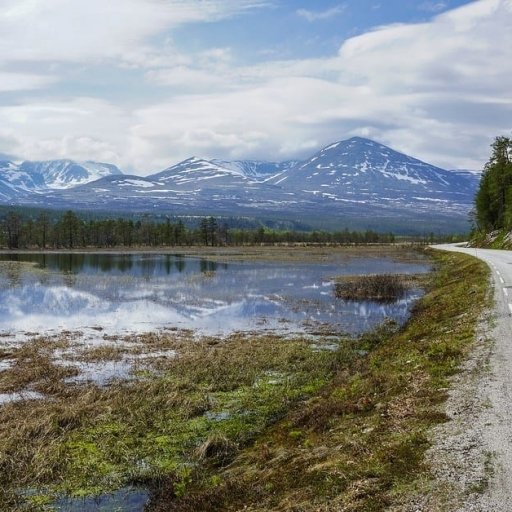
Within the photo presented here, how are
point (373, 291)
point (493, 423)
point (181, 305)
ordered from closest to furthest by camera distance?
point (493, 423) → point (181, 305) → point (373, 291)

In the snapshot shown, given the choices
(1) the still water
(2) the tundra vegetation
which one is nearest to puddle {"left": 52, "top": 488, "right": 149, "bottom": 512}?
(2) the tundra vegetation

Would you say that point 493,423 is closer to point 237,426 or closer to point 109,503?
point 237,426

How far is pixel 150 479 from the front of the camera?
12953 mm

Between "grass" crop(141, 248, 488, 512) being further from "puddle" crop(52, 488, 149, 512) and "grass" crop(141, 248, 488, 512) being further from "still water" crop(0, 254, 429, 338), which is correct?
"still water" crop(0, 254, 429, 338)

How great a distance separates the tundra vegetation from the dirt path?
44 centimetres

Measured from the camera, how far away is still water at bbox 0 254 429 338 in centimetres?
3622

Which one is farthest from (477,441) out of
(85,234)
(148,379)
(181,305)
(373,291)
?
(85,234)

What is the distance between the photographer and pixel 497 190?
103m

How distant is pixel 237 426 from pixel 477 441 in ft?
24.9

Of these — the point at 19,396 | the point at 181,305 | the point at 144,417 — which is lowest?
the point at 181,305

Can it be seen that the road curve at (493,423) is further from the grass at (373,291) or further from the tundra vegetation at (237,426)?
the grass at (373,291)

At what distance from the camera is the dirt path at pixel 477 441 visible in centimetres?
886

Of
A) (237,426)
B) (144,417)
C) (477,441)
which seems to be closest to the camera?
(477,441)

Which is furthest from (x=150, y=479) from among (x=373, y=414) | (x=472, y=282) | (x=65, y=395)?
(x=472, y=282)
